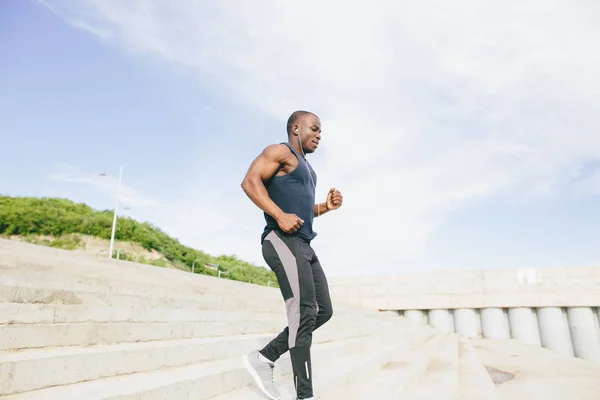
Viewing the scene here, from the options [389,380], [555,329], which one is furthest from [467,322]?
[389,380]

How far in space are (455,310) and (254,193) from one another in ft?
45.1

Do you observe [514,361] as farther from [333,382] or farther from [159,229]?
[159,229]

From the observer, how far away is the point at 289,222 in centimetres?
228

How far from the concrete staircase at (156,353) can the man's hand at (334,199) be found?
1.33 m

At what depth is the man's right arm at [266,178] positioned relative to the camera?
2287 millimetres

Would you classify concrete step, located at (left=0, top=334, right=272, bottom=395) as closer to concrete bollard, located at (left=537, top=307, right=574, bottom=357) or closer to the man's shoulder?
the man's shoulder

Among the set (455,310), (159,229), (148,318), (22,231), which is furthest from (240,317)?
(159,229)

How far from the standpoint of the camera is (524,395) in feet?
13.3

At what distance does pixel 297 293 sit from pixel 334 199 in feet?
3.03

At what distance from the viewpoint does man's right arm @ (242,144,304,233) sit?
2287 millimetres

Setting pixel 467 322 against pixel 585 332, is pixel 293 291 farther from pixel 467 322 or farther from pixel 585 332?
pixel 585 332

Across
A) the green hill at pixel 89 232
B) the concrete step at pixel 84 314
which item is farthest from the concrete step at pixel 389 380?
the green hill at pixel 89 232

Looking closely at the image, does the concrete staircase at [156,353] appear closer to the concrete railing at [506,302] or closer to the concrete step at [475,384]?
the concrete step at [475,384]

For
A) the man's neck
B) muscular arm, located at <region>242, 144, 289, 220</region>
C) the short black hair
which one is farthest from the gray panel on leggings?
the short black hair
